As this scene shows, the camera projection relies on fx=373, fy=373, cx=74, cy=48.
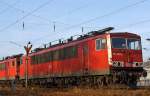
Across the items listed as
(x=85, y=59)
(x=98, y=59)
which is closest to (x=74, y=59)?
(x=85, y=59)

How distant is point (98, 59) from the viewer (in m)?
27.0

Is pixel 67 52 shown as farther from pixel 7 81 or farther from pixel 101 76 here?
pixel 7 81

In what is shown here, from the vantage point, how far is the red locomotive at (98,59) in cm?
2602

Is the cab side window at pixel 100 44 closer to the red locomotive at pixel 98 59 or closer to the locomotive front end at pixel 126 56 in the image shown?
the red locomotive at pixel 98 59

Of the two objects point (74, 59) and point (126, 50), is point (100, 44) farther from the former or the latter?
point (74, 59)

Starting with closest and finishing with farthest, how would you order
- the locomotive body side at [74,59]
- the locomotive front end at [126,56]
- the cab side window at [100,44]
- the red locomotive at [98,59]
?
the locomotive front end at [126,56] → the red locomotive at [98,59] → the cab side window at [100,44] → the locomotive body side at [74,59]

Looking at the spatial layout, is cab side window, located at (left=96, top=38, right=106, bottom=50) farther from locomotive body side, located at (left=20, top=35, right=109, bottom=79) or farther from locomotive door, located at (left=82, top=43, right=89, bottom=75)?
locomotive door, located at (left=82, top=43, right=89, bottom=75)

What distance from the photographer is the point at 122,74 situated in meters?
25.8

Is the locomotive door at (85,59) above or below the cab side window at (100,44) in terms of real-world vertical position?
below

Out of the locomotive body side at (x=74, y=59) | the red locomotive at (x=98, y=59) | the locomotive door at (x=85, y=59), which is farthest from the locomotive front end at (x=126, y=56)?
the locomotive door at (x=85, y=59)

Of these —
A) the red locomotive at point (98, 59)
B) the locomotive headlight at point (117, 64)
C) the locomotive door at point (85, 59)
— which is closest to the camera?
the locomotive headlight at point (117, 64)

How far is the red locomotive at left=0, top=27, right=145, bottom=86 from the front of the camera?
2602 centimetres

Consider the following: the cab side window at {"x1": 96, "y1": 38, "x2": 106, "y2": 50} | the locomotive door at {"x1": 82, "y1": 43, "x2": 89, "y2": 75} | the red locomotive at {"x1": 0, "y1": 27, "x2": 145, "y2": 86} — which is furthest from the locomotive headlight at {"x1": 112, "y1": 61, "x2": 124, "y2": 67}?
the locomotive door at {"x1": 82, "y1": 43, "x2": 89, "y2": 75}

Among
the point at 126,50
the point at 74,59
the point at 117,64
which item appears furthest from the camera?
the point at 74,59
